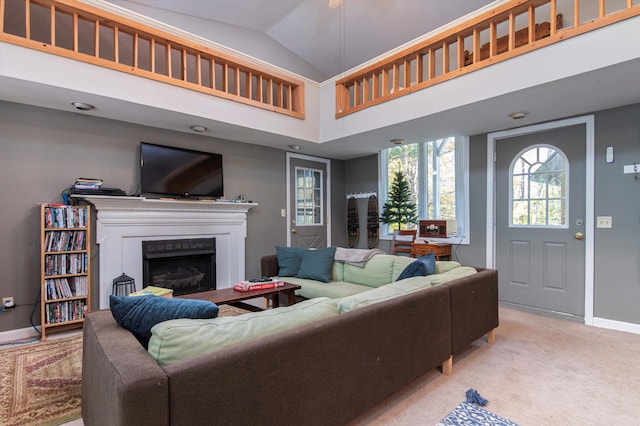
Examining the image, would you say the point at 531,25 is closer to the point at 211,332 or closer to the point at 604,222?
the point at 604,222

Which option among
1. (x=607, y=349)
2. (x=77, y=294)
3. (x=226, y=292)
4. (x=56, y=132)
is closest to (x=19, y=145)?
(x=56, y=132)

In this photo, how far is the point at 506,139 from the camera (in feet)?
13.3

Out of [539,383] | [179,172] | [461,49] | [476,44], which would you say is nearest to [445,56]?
[461,49]

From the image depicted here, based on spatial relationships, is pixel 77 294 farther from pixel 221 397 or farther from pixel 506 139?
pixel 506 139

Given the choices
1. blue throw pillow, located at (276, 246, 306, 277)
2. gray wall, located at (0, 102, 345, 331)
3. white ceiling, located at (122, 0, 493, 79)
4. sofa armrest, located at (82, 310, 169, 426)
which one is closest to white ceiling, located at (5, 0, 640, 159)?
white ceiling, located at (122, 0, 493, 79)

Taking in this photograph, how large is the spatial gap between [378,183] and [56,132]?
14.5ft

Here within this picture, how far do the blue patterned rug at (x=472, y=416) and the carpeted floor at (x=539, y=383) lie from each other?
46mm

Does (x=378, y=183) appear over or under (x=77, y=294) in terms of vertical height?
over

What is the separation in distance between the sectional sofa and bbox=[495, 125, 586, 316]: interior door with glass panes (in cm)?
244

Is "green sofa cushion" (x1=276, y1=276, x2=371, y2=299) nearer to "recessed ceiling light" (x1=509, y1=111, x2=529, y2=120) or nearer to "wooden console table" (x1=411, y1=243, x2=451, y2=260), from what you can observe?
"wooden console table" (x1=411, y1=243, x2=451, y2=260)

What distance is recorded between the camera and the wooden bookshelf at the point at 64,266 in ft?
9.84

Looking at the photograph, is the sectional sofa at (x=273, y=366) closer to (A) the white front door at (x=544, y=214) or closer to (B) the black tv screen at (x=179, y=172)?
(A) the white front door at (x=544, y=214)

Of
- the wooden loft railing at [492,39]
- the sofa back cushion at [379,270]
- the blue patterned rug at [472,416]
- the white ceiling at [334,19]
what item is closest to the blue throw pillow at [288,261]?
the sofa back cushion at [379,270]

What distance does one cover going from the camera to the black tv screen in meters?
3.79
